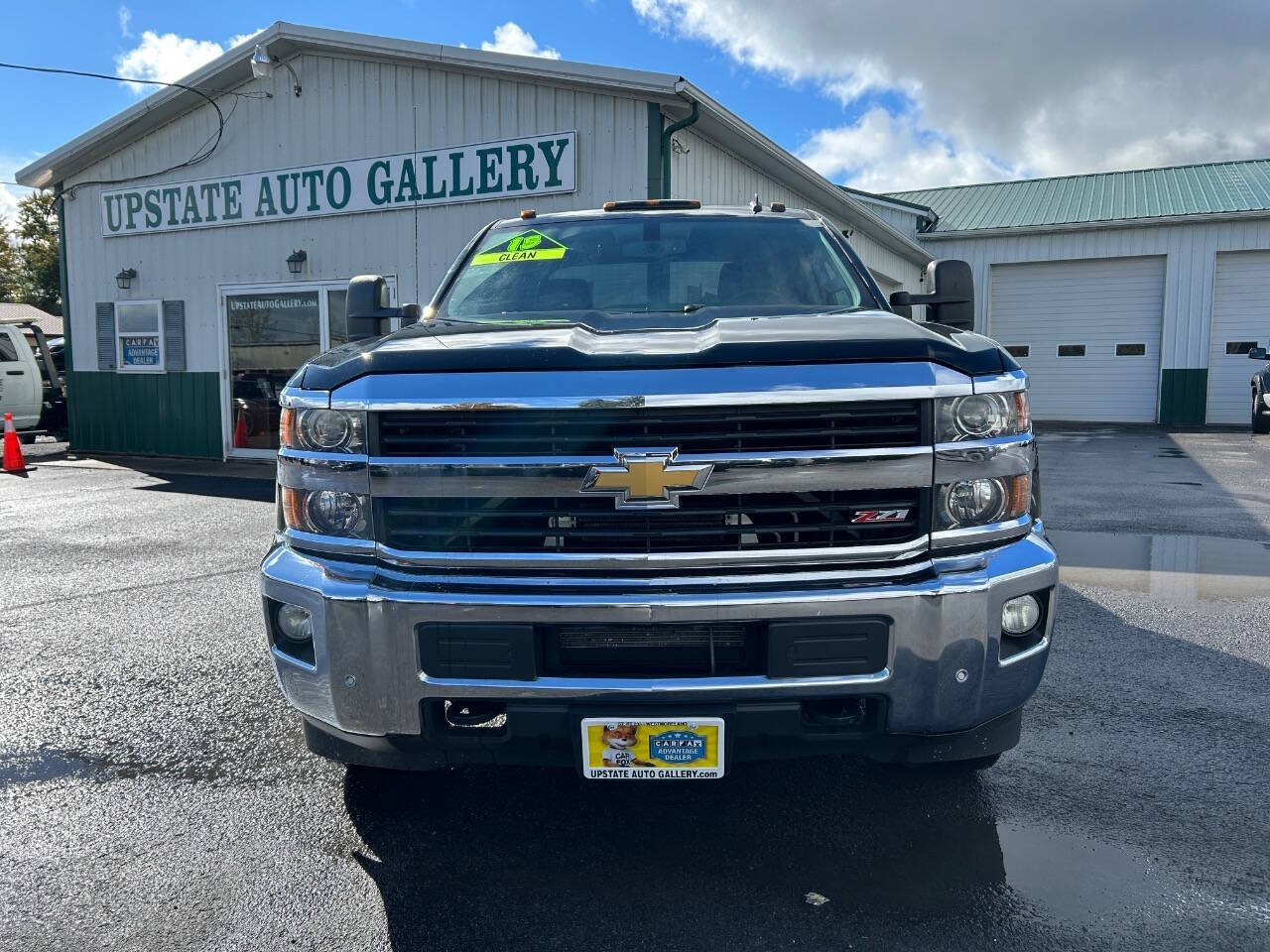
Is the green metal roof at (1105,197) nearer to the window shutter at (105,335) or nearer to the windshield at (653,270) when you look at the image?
the window shutter at (105,335)

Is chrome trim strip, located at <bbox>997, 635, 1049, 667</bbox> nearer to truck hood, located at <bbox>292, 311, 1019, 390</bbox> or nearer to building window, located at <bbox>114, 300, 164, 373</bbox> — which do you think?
truck hood, located at <bbox>292, 311, 1019, 390</bbox>

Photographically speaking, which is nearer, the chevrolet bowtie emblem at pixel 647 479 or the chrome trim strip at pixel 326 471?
the chevrolet bowtie emblem at pixel 647 479

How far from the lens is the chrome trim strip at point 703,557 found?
243cm

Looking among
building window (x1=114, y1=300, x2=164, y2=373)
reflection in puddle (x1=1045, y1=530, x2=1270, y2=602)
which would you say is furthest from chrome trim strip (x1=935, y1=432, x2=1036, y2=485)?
building window (x1=114, y1=300, x2=164, y2=373)

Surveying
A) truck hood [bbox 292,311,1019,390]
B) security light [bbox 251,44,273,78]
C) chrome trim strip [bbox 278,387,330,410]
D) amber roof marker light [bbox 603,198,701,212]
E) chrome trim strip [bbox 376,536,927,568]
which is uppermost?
security light [bbox 251,44,273,78]

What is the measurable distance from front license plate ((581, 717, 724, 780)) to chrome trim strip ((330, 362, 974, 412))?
0.79 m

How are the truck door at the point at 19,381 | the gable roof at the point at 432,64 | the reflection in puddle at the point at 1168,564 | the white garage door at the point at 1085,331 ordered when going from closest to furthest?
the reflection in puddle at the point at 1168,564
the gable roof at the point at 432,64
the truck door at the point at 19,381
the white garage door at the point at 1085,331

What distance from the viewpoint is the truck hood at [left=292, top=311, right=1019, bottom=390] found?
8.07 feet

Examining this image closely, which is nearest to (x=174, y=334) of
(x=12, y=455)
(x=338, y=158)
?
(x=12, y=455)

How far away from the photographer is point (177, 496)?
1029 cm

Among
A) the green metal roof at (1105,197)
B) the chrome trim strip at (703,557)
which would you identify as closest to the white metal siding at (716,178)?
the chrome trim strip at (703,557)

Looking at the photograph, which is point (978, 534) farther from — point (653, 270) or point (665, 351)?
point (653, 270)

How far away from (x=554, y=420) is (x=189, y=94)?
13.5m

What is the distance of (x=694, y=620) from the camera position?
2.36m
